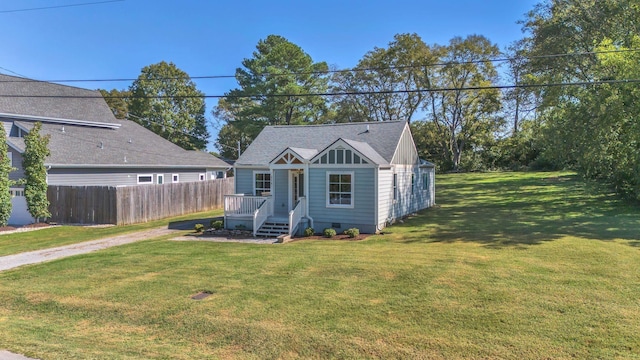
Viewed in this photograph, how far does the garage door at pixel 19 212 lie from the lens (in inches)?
755

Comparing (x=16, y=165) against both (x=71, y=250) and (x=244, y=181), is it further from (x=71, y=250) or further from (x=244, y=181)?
(x=244, y=181)

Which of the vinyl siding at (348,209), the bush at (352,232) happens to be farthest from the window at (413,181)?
the bush at (352,232)

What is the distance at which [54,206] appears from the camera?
19.6 m

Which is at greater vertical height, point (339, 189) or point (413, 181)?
point (413, 181)

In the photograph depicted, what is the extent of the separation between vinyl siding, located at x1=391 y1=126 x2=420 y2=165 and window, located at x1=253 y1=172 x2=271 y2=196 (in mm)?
5999

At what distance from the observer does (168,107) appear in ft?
165

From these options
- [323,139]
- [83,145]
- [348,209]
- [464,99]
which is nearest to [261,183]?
[323,139]

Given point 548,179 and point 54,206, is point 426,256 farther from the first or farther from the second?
point 548,179

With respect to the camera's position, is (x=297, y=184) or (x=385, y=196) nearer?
(x=385, y=196)

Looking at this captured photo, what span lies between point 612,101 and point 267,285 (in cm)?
1807

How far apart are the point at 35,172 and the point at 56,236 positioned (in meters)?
4.01

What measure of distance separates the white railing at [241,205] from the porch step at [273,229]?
1.00 meters

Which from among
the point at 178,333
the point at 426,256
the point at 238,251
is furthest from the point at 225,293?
the point at 426,256

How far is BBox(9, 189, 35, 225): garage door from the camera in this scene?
1917 centimetres
